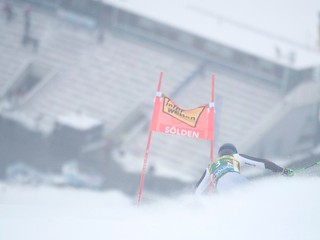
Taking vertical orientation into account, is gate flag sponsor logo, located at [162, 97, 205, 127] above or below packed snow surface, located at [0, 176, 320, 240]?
above

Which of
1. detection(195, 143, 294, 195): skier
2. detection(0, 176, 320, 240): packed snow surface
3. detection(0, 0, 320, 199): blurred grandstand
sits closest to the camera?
detection(0, 176, 320, 240): packed snow surface

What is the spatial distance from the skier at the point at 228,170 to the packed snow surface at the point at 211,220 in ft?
0.56

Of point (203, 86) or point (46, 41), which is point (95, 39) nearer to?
point (46, 41)

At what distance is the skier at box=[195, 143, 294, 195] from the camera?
8.08 metres

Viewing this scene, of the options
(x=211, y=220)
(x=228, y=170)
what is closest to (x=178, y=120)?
(x=228, y=170)

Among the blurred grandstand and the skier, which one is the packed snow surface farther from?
the blurred grandstand

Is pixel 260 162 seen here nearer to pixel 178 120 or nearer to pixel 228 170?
pixel 228 170

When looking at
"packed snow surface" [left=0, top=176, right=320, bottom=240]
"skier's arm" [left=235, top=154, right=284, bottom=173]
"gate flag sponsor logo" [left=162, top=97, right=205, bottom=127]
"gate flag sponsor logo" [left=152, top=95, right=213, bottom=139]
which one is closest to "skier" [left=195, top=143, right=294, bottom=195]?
"skier's arm" [left=235, top=154, right=284, bottom=173]

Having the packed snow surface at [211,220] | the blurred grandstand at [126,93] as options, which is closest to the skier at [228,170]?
the packed snow surface at [211,220]

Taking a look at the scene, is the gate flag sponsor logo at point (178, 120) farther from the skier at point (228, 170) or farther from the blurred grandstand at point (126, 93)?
the blurred grandstand at point (126, 93)

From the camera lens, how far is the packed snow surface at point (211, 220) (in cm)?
645

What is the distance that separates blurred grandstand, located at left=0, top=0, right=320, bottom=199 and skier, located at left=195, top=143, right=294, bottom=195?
11209 mm

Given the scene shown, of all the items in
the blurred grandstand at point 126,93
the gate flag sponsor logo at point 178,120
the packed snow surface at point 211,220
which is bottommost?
the packed snow surface at point 211,220

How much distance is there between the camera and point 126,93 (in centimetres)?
2436
